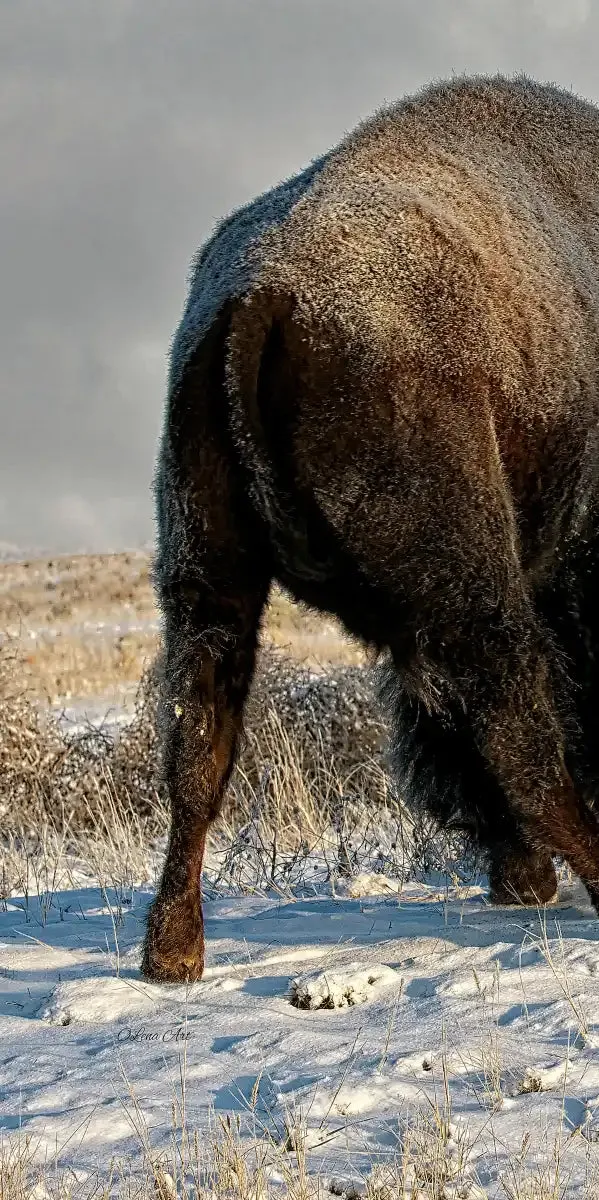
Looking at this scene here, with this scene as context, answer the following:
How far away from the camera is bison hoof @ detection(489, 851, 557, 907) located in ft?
15.1

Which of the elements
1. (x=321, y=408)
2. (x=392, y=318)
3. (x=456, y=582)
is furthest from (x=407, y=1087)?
(x=392, y=318)

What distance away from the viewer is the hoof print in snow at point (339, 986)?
338 centimetres

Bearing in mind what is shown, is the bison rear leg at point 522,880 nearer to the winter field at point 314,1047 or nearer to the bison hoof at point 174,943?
the winter field at point 314,1047

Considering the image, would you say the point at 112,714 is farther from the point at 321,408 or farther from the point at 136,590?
the point at 136,590

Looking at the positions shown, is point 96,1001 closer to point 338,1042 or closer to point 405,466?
point 338,1042

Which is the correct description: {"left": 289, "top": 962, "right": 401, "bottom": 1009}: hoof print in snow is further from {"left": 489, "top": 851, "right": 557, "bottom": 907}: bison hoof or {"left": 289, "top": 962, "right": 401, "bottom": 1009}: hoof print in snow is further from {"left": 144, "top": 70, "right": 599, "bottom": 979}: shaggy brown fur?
{"left": 489, "top": 851, "right": 557, "bottom": 907}: bison hoof

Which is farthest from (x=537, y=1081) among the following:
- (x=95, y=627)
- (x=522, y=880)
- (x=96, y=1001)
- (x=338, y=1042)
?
(x=95, y=627)

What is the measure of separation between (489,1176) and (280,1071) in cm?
69

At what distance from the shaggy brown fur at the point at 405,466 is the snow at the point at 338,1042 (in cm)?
30

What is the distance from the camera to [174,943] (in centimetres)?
385

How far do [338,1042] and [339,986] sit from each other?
1.13ft

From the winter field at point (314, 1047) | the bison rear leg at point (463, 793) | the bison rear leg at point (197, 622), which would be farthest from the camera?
the bison rear leg at point (463, 793)

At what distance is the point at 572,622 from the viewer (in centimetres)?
419

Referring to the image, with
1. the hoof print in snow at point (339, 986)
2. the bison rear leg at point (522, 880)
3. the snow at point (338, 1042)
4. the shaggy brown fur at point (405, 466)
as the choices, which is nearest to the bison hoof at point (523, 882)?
the bison rear leg at point (522, 880)
